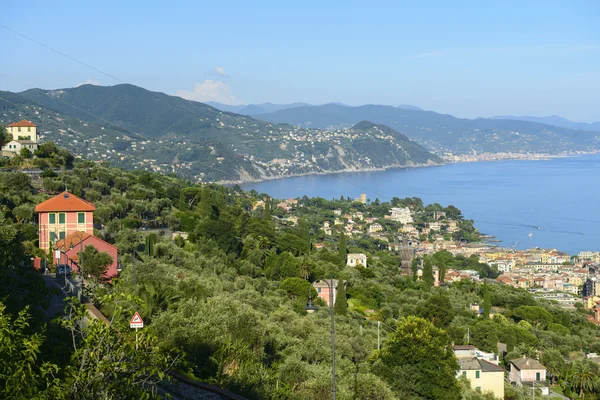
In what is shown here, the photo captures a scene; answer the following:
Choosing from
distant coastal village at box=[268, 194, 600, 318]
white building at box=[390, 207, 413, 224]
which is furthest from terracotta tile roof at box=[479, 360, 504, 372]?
white building at box=[390, 207, 413, 224]

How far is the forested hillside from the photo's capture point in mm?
4277

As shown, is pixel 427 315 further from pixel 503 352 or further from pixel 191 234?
pixel 191 234

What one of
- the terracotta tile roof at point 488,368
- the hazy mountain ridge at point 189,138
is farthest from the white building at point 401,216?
the terracotta tile roof at point 488,368

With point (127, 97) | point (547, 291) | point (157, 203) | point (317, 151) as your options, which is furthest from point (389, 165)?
point (157, 203)

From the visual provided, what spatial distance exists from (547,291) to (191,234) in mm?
29608

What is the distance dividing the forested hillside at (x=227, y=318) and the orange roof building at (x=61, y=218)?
1.11ft

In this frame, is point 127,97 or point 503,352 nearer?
point 503,352

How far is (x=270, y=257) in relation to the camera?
20.7 metres

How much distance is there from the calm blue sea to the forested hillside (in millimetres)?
32319

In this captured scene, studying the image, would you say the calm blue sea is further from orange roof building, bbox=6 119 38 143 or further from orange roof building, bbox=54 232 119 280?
orange roof building, bbox=54 232 119 280

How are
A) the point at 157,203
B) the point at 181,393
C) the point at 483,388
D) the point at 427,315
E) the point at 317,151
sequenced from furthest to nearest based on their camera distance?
the point at 317,151, the point at 157,203, the point at 427,315, the point at 483,388, the point at 181,393

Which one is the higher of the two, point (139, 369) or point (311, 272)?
A: point (139, 369)

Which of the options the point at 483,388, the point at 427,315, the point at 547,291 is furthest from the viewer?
the point at 547,291

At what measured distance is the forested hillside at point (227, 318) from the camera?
14.0 ft
